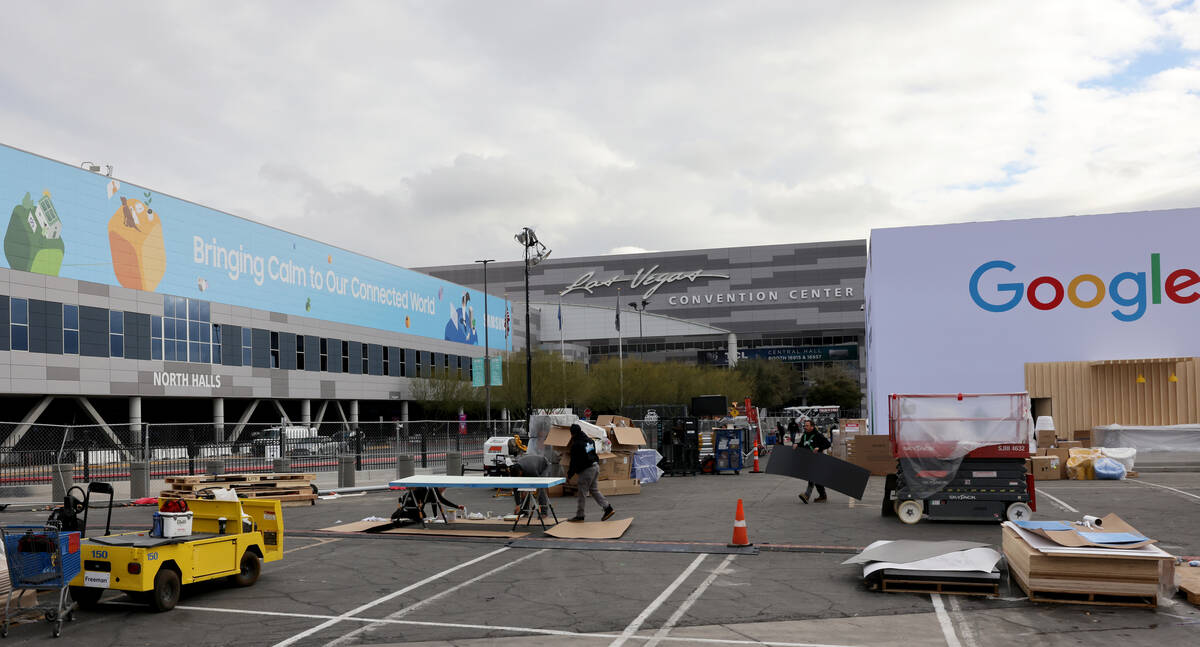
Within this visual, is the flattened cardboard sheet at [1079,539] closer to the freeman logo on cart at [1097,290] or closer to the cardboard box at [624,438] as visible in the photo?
the cardboard box at [624,438]

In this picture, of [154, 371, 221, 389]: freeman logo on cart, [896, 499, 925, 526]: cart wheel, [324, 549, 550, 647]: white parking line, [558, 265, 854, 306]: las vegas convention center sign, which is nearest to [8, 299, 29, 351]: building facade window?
[154, 371, 221, 389]: freeman logo on cart

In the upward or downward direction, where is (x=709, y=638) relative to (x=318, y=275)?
downward

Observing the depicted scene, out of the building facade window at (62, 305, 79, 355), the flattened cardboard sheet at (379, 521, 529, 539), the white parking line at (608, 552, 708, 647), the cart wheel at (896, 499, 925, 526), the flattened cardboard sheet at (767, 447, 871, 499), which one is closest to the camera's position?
the white parking line at (608, 552, 708, 647)

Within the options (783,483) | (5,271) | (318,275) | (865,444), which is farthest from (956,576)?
(318,275)

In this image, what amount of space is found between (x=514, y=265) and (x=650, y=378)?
60812mm

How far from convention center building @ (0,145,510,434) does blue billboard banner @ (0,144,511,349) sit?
71mm

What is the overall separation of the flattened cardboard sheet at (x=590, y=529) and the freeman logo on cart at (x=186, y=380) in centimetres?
3393

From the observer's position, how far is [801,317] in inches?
4434

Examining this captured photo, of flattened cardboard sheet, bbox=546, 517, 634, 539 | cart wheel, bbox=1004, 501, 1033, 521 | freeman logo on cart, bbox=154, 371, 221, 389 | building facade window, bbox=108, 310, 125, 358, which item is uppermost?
building facade window, bbox=108, 310, 125, 358

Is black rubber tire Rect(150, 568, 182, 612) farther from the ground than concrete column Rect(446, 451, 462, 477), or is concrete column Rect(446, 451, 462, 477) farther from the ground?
black rubber tire Rect(150, 568, 182, 612)

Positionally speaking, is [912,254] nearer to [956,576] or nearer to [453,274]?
[956,576]

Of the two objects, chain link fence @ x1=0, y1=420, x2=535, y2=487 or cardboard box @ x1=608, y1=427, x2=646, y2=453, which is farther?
→ chain link fence @ x1=0, y1=420, x2=535, y2=487

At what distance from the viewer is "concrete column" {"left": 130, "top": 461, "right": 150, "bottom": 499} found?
22.7 m

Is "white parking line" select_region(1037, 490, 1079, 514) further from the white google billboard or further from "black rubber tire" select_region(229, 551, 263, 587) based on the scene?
"black rubber tire" select_region(229, 551, 263, 587)
